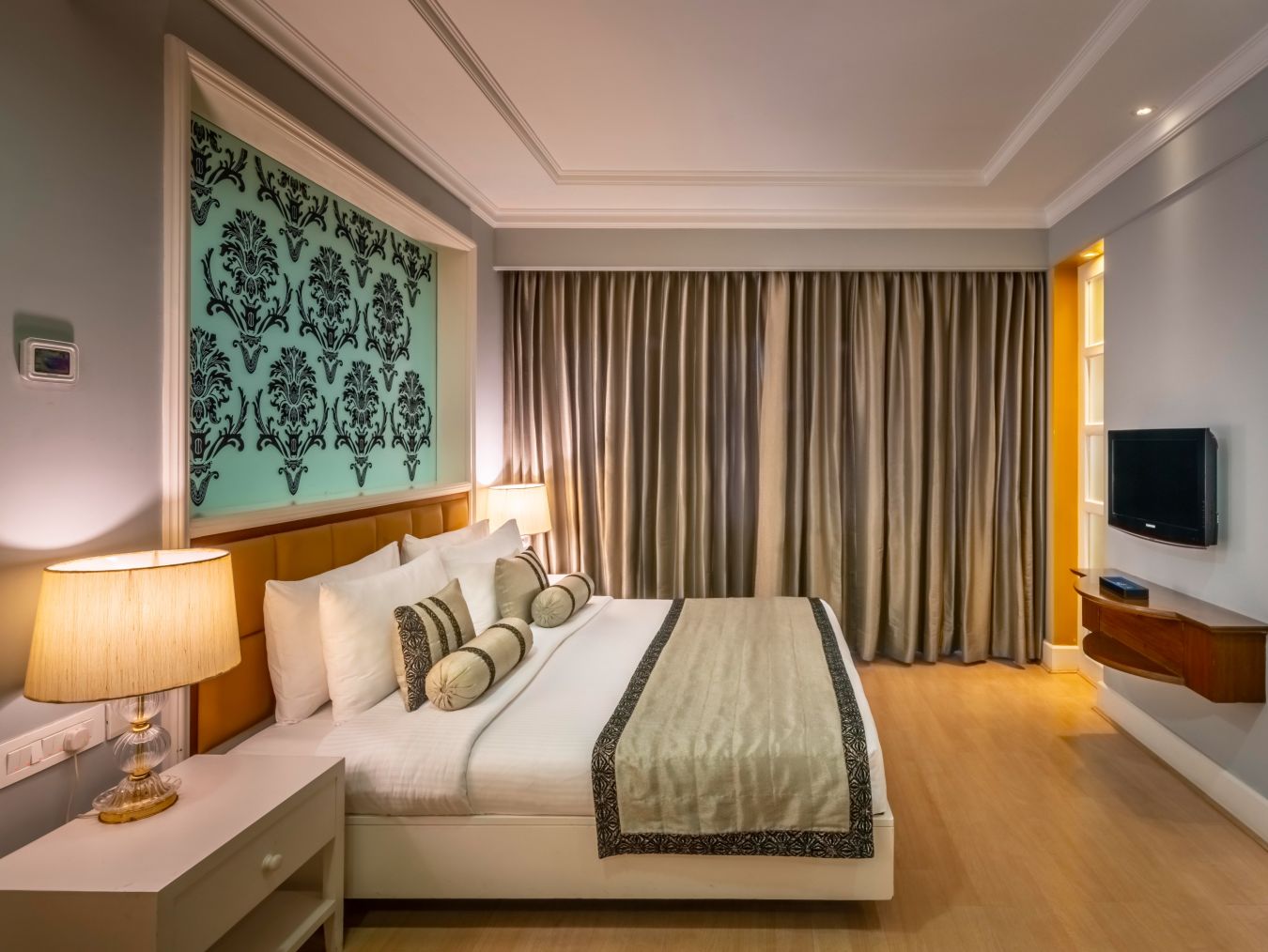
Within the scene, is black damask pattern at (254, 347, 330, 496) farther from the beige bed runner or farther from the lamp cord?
the beige bed runner

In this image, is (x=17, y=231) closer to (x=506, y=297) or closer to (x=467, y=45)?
(x=467, y=45)

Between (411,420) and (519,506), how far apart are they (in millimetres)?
783

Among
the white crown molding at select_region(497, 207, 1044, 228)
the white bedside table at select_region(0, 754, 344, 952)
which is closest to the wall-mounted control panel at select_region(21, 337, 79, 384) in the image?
the white bedside table at select_region(0, 754, 344, 952)

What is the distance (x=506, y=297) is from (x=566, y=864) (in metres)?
3.37

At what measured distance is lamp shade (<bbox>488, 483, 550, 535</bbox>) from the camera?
398 cm

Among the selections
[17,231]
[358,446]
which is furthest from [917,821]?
[17,231]

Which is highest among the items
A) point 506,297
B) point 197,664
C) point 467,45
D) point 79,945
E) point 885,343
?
point 467,45

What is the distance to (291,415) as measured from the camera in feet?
8.60

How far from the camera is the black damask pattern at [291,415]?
2.51 metres

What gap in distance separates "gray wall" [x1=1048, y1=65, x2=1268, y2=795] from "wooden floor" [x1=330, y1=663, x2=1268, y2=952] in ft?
1.22

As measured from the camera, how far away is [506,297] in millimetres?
4477

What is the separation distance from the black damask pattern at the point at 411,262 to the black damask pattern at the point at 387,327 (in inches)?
4.3

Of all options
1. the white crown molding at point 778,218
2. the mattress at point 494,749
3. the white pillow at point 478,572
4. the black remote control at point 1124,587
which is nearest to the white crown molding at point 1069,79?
the white crown molding at point 778,218

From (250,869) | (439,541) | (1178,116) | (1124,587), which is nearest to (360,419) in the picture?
(439,541)
